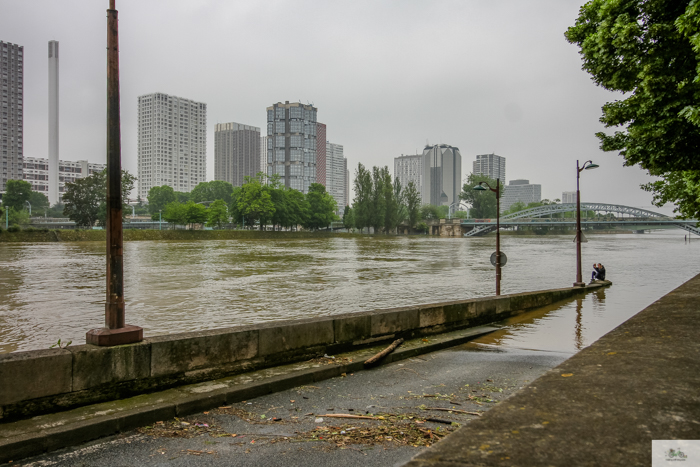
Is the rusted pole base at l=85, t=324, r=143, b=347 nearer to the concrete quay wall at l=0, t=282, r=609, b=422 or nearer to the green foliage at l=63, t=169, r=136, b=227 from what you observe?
the concrete quay wall at l=0, t=282, r=609, b=422

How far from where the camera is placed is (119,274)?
6352mm

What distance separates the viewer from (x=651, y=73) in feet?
40.2

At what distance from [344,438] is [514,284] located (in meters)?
27.9

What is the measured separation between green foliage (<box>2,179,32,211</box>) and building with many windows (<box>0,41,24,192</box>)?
7770cm

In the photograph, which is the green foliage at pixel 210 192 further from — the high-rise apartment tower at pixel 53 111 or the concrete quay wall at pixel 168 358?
the concrete quay wall at pixel 168 358

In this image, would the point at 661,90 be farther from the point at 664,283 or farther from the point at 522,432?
the point at 664,283

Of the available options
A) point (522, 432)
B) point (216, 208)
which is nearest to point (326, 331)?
point (522, 432)

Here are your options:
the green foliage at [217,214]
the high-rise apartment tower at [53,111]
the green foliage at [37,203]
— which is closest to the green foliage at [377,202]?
the green foliage at [217,214]

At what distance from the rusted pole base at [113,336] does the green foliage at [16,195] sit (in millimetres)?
124550

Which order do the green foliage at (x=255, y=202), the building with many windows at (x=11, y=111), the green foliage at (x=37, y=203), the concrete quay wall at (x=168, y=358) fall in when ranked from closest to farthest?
the concrete quay wall at (x=168, y=358) < the green foliage at (x=255, y=202) < the green foliage at (x=37, y=203) < the building with many windows at (x=11, y=111)

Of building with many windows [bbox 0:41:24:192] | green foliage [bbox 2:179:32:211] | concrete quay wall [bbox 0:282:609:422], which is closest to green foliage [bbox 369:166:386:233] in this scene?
green foliage [bbox 2:179:32:211]

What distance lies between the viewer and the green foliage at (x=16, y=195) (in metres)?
110

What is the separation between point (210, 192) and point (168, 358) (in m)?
164

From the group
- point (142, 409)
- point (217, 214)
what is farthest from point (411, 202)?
point (142, 409)
